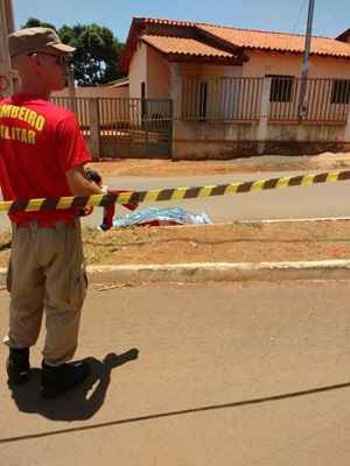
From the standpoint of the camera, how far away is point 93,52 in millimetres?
42938

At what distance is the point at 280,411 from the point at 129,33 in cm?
2320

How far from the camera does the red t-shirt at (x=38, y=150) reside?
2.19 metres

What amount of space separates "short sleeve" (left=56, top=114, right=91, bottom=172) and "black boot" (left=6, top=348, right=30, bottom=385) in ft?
3.90

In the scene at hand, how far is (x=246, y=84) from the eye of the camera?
16328 millimetres

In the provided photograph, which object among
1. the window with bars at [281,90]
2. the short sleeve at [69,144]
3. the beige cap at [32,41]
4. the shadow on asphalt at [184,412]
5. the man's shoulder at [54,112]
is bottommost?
the window with bars at [281,90]

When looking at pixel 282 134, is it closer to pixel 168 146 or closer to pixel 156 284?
pixel 168 146

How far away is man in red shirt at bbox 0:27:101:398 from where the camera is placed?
222 centimetres

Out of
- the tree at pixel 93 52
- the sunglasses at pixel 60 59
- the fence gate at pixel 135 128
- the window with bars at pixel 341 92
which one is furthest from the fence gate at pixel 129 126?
the tree at pixel 93 52

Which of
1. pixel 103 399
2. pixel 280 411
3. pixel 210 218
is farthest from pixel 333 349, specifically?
pixel 210 218

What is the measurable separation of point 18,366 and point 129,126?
1375 cm

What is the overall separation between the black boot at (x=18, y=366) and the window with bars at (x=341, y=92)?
57.3 feet

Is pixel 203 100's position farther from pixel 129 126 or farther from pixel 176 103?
pixel 129 126

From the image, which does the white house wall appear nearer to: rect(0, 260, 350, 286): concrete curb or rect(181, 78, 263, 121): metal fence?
rect(181, 78, 263, 121): metal fence

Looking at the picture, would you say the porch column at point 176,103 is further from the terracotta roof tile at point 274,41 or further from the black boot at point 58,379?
the black boot at point 58,379
